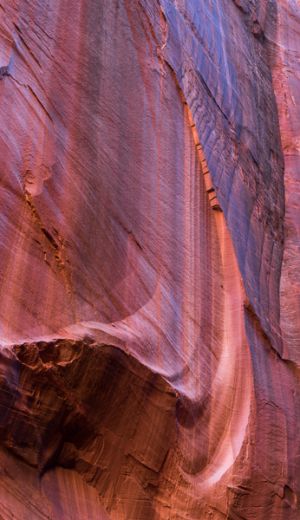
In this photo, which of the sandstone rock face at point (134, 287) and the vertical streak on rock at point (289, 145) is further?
the vertical streak on rock at point (289, 145)

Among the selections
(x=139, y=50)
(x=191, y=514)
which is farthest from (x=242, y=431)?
(x=139, y=50)

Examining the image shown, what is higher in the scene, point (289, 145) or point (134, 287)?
point (289, 145)

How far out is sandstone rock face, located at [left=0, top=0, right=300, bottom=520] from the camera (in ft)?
11.7

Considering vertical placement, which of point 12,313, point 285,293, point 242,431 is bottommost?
point 242,431

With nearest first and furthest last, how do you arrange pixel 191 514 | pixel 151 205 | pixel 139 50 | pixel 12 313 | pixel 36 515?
pixel 36 515
pixel 12 313
pixel 191 514
pixel 151 205
pixel 139 50

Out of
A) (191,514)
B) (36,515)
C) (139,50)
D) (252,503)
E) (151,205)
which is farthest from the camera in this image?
(139,50)

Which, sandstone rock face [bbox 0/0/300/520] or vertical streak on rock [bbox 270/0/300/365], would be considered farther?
vertical streak on rock [bbox 270/0/300/365]

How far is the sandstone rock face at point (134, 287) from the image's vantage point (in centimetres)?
358

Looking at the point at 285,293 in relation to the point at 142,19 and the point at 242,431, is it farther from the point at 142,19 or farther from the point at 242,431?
the point at 142,19

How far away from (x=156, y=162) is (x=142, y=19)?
1.16 meters

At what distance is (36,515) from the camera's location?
3244 mm

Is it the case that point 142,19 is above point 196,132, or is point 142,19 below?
above

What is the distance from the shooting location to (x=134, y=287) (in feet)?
13.9

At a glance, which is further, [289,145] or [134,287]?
[289,145]
